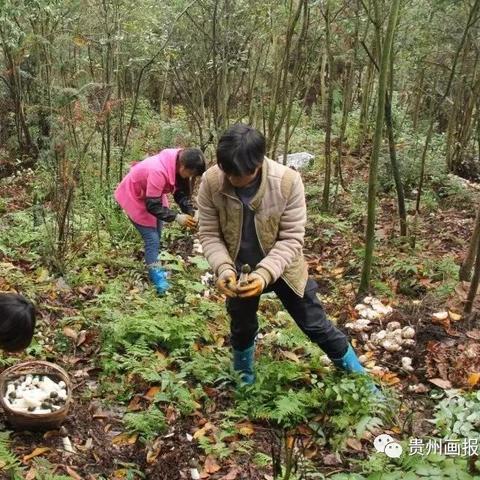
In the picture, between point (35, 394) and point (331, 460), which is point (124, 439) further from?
point (331, 460)

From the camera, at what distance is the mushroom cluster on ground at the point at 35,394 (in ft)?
10.9

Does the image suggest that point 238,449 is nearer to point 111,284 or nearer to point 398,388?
point 398,388

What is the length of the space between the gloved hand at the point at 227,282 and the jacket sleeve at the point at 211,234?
0.04 m

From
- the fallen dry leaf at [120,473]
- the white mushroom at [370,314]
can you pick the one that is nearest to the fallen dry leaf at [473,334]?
the white mushroom at [370,314]

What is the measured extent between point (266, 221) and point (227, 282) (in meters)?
0.44

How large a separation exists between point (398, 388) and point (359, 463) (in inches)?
43.1

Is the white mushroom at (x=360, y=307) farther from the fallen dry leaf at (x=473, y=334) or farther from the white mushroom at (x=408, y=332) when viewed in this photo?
the fallen dry leaf at (x=473, y=334)

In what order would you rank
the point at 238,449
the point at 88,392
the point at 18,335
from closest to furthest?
1. the point at 18,335
2. the point at 238,449
3. the point at 88,392

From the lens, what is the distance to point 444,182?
380 inches

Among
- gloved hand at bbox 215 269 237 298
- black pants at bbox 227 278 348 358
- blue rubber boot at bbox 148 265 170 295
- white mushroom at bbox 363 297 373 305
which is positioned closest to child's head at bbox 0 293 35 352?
gloved hand at bbox 215 269 237 298

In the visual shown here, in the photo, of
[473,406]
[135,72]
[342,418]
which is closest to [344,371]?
[342,418]

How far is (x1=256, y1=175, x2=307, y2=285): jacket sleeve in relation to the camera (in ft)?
10.8

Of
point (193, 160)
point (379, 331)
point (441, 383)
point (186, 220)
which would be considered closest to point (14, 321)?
point (193, 160)

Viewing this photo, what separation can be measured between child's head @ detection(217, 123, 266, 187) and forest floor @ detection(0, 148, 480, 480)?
56.3 inches
